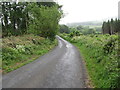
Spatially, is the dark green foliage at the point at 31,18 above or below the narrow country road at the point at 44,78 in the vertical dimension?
above

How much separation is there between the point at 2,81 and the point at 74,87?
4564mm

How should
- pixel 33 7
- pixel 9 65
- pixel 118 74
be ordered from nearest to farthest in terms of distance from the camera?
pixel 118 74
pixel 9 65
pixel 33 7

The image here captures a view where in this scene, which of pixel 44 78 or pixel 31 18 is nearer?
pixel 44 78

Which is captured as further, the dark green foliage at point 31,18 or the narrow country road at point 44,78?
the dark green foliage at point 31,18

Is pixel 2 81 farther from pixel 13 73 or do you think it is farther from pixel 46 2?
pixel 46 2

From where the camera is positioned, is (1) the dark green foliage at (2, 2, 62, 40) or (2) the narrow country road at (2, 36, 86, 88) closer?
(2) the narrow country road at (2, 36, 86, 88)

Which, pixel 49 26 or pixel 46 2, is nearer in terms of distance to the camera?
pixel 49 26

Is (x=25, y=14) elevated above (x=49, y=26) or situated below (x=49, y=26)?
above

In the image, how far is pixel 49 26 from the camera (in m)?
26.9

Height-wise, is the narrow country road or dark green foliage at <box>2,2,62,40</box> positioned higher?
dark green foliage at <box>2,2,62,40</box>

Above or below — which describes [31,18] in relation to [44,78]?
above

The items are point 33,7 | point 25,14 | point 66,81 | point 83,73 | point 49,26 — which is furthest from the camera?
point 25,14

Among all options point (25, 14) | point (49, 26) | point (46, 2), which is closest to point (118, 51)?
point (49, 26)

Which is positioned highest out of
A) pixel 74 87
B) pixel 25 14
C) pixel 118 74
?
pixel 25 14
